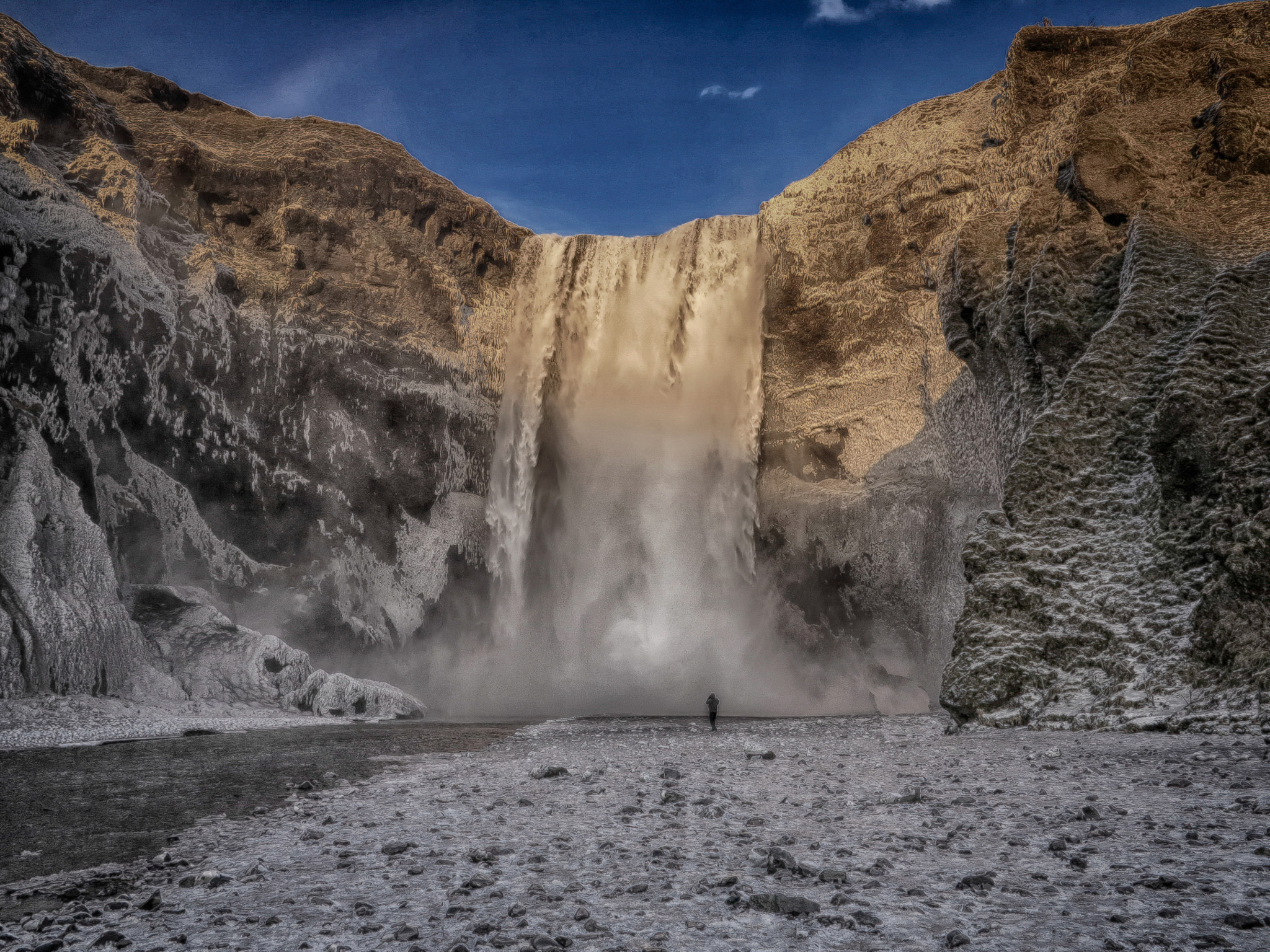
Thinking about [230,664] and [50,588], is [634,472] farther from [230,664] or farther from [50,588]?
[50,588]

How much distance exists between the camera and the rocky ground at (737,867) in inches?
100.0

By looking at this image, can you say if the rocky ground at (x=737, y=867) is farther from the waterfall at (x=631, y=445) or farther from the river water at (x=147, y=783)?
the waterfall at (x=631, y=445)

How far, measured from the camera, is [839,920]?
2621 mm

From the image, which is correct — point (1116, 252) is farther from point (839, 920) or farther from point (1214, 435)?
point (839, 920)

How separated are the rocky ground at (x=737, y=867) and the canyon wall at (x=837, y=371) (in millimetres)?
3904

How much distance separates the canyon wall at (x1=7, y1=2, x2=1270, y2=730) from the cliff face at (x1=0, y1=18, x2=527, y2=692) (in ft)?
0.34

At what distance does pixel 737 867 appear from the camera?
342 centimetres

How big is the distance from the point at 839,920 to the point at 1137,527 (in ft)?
29.3

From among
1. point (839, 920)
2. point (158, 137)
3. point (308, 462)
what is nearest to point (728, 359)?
point (308, 462)

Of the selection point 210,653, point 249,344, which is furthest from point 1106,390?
point 249,344

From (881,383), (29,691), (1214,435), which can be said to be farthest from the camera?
(881,383)

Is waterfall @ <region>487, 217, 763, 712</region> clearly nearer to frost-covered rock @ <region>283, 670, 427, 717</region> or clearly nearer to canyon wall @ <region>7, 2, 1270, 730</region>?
canyon wall @ <region>7, 2, 1270, 730</region>

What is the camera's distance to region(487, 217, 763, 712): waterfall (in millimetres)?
29141

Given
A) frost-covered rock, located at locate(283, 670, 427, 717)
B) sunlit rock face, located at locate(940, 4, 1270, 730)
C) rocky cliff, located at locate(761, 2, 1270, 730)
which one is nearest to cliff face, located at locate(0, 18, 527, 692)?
frost-covered rock, located at locate(283, 670, 427, 717)
